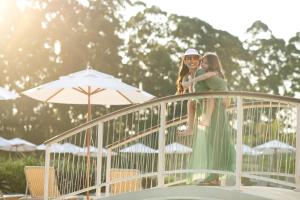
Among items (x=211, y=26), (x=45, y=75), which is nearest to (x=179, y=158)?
(x=45, y=75)

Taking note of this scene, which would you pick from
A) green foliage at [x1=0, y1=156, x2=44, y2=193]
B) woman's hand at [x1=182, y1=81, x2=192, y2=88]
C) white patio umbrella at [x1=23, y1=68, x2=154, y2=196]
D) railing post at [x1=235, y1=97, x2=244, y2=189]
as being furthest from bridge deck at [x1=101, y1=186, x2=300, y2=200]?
green foliage at [x1=0, y1=156, x2=44, y2=193]

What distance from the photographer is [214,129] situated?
307 inches

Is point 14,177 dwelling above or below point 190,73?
below

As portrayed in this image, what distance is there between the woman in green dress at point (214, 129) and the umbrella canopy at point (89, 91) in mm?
3309

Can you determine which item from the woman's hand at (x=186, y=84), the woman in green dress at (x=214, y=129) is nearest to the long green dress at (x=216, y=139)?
the woman in green dress at (x=214, y=129)

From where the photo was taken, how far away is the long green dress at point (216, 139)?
777 centimetres

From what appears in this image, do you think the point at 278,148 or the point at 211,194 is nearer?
the point at 211,194

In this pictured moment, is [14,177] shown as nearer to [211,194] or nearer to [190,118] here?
[190,118]

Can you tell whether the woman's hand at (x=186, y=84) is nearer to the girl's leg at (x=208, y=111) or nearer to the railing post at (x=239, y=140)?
the girl's leg at (x=208, y=111)

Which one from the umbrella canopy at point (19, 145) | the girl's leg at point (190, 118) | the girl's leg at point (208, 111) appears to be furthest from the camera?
the umbrella canopy at point (19, 145)

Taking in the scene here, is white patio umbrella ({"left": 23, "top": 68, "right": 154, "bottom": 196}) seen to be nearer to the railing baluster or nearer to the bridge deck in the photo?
the bridge deck

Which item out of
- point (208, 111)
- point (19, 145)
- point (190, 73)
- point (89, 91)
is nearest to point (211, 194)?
point (208, 111)

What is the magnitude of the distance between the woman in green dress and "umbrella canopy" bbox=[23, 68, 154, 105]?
3.31 meters

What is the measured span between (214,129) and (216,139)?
4.9 inches
